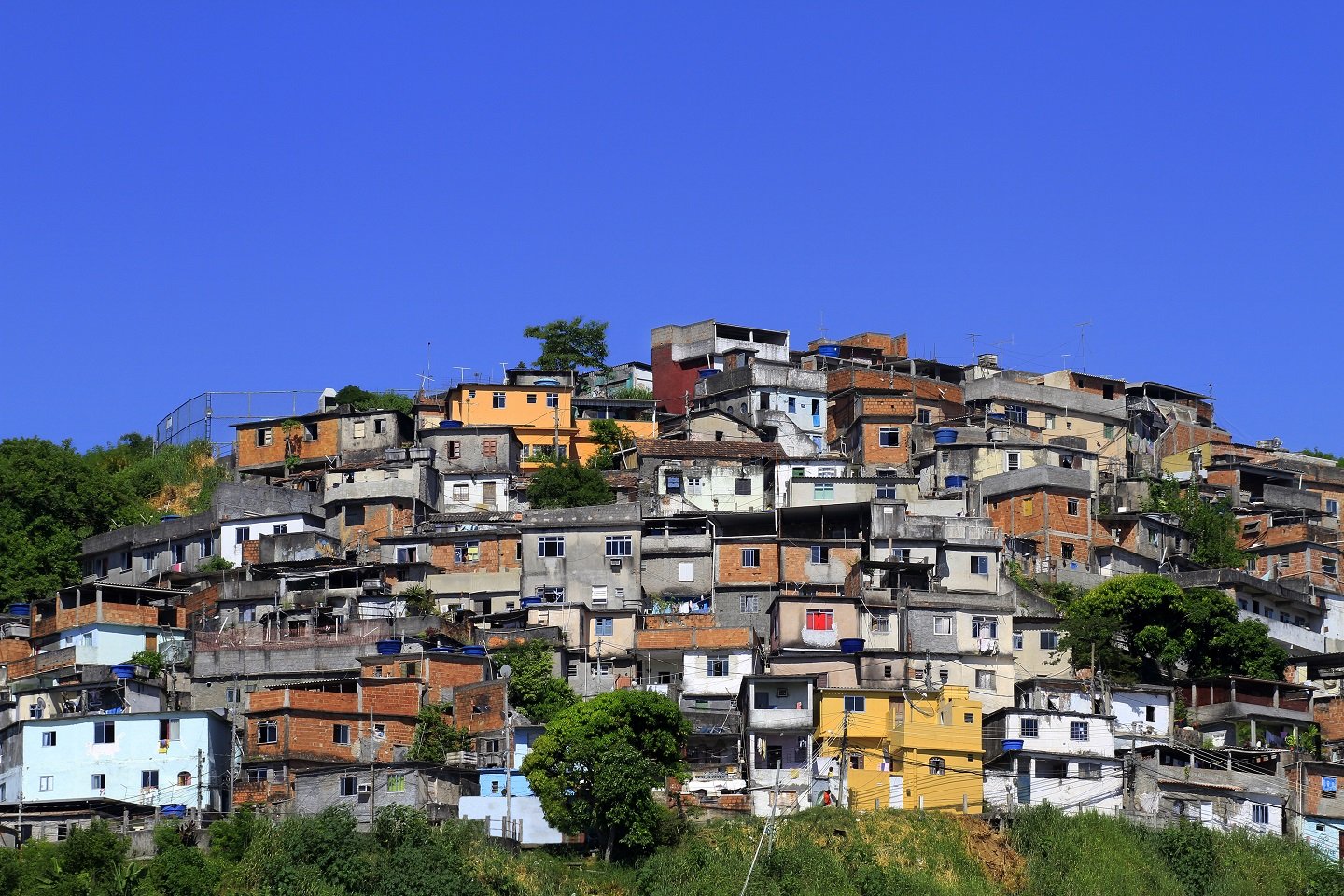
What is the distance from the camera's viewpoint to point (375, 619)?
197ft

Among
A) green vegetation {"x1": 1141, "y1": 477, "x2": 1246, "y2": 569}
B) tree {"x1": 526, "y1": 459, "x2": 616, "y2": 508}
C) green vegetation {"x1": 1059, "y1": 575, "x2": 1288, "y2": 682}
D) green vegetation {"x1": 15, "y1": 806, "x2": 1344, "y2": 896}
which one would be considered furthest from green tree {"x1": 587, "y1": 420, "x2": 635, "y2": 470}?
green vegetation {"x1": 15, "y1": 806, "x2": 1344, "y2": 896}

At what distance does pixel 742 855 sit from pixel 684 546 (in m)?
17.0

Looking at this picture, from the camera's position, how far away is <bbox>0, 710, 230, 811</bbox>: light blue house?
175 feet

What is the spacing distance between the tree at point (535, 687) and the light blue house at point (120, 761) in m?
7.42

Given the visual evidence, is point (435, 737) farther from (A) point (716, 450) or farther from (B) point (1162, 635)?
(B) point (1162, 635)

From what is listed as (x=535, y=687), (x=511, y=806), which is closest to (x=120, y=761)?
(x=511, y=806)

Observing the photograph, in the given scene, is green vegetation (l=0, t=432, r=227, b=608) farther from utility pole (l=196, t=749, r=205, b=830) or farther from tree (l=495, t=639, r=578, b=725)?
tree (l=495, t=639, r=578, b=725)

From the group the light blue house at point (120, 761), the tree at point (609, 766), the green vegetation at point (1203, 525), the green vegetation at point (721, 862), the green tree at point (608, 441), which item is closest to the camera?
the green vegetation at point (721, 862)

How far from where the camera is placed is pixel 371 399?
8106 cm

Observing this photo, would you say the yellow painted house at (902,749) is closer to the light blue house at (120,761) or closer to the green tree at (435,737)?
the green tree at (435,737)

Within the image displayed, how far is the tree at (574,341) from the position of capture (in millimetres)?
88875

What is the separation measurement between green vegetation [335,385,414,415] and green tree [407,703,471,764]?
24690 millimetres

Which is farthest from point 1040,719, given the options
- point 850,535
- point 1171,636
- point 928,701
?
point 850,535

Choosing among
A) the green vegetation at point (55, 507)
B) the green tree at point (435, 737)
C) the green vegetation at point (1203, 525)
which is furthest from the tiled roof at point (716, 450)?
the green tree at point (435, 737)
